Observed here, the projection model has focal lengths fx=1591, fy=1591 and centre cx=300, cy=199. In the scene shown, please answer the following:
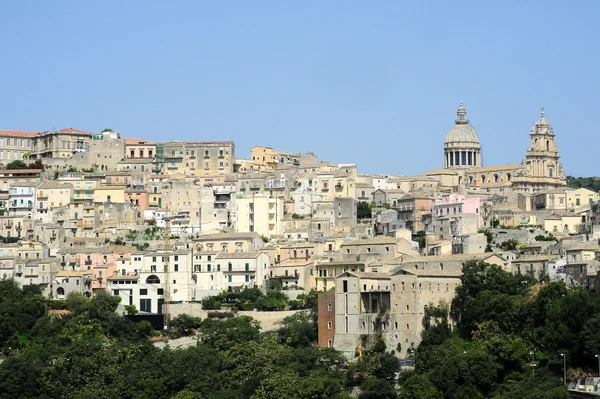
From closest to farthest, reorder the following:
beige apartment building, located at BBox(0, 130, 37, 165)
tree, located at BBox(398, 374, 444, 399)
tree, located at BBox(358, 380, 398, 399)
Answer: tree, located at BBox(398, 374, 444, 399) → tree, located at BBox(358, 380, 398, 399) → beige apartment building, located at BBox(0, 130, 37, 165)

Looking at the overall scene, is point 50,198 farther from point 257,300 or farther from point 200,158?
point 257,300

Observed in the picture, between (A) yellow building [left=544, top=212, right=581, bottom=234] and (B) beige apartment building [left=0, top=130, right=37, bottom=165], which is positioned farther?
(B) beige apartment building [left=0, top=130, right=37, bottom=165]

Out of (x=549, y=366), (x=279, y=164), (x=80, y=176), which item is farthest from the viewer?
(x=279, y=164)

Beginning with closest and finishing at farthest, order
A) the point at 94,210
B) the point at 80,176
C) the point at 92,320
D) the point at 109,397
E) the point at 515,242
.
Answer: the point at 109,397, the point at 92,320, the point at 515,242, the point at 94,210, the point at 80,176

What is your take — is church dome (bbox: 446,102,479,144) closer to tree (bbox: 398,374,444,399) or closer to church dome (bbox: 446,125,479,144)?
church dome (bbox: 446,125,479,144)

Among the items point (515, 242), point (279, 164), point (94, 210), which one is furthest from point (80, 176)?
point (515, 242)

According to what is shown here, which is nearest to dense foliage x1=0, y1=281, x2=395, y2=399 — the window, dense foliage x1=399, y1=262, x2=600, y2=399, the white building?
dense foliage x1=399, y1=262, x2=600, y2=399

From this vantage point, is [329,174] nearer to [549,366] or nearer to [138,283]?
[138,283]
